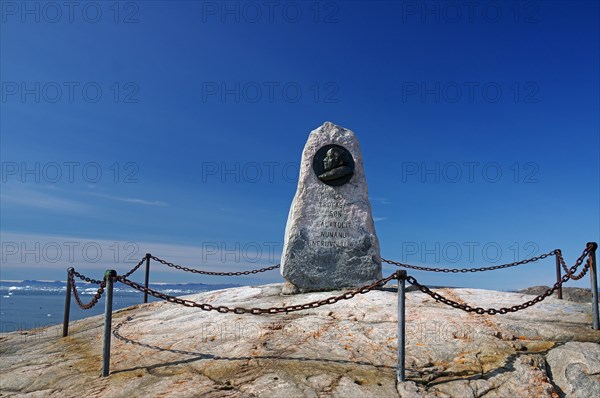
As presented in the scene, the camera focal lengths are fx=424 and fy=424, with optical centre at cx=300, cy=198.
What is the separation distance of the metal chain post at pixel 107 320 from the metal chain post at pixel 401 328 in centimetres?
366

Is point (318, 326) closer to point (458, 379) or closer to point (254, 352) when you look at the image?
point (254, 352)

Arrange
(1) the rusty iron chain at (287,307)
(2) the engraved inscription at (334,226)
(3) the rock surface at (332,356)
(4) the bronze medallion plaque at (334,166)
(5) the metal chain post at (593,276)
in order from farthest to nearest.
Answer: (4) the bronze medallion plaque at (334,166) → (2) the engraved inscription at (334,226) → (5) the metal chain post at (593,276) → (1) the rusty iron chain at (287,307) → (3) the rock surface at (332,356)

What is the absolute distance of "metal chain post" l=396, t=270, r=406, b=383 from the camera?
4.89 meters

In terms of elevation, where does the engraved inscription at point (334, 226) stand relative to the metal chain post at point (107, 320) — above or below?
above

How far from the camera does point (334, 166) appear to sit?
370 inches

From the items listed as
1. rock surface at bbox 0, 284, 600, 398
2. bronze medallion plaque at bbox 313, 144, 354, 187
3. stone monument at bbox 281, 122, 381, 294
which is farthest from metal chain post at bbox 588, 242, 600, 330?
bronze medallion plaque at bbox 313, 144, 354, 187

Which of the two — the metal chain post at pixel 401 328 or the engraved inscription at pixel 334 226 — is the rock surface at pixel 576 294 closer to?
the engraved inscription at pixel 334 226

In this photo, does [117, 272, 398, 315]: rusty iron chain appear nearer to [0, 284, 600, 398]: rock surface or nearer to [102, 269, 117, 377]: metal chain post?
[102, 269, 117, 377]: metal chain post

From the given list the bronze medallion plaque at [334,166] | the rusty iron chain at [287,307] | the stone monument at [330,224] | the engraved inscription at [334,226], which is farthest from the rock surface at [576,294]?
the rusty iron chain at [287,307]

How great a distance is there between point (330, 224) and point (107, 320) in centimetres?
492

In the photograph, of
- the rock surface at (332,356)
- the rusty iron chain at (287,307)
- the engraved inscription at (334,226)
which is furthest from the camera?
the engraved inscription at (334,226)

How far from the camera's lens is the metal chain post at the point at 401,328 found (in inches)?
192

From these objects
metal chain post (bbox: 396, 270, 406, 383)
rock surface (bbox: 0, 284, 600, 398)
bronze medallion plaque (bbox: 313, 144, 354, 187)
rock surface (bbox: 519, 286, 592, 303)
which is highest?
bronze medallion plaque (bbox: 313, 144, 354, 187)

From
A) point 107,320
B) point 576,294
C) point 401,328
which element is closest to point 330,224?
point 401,328
